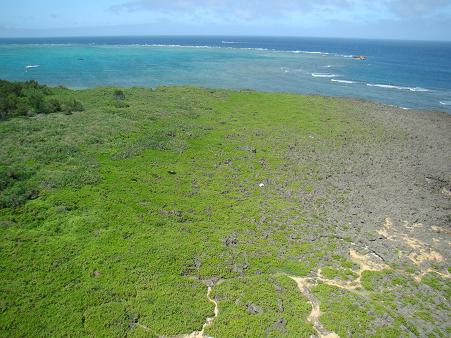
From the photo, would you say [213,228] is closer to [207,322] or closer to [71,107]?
[207,322]

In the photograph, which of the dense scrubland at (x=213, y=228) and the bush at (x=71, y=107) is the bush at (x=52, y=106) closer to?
the dense scrubland at (x=213, y=228)

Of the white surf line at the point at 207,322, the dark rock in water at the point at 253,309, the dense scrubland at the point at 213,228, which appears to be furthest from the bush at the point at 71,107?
the dark rock in water at the point at 253,309

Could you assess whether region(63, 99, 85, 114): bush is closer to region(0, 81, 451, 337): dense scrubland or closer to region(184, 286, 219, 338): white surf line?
Result: region(0, 81, 451, 337): dense scrubland

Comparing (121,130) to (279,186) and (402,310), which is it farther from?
(402,310)

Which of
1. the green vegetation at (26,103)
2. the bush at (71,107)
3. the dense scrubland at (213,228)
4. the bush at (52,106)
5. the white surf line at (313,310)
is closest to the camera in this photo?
the white surf line at (313,310)

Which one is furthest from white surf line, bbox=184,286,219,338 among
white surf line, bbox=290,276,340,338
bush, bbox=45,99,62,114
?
bush, bbox=45,99,62,114

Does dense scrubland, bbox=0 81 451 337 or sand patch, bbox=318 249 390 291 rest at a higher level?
dense scrubland, bbox=0 81 451 337

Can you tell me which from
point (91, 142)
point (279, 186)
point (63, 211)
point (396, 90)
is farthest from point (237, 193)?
point (396, 90)
